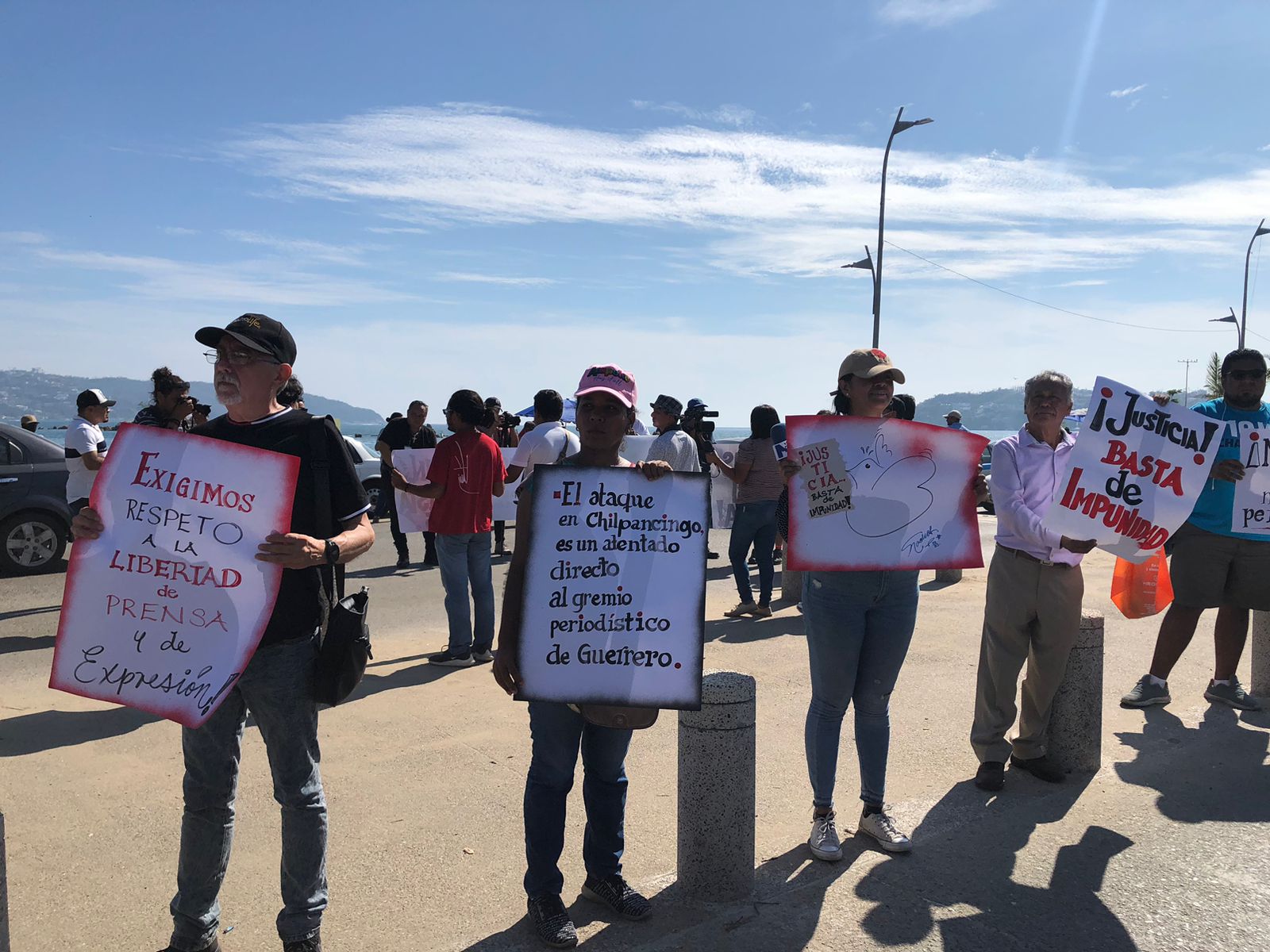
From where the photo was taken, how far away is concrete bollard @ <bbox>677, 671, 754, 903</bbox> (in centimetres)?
352

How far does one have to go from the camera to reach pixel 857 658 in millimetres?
3920

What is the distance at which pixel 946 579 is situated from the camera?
10.9 metres

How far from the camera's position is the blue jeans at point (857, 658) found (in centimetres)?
390

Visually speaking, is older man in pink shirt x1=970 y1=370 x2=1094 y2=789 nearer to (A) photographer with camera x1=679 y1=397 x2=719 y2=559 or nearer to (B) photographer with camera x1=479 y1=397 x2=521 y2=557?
(A) photographer with camera x1=679 y1=397 x2=719 y2=559

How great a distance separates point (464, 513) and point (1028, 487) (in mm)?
3970

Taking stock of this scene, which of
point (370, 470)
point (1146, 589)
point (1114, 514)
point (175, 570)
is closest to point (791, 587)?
point (1146, 589)

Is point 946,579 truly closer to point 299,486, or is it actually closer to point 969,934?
point 969,934

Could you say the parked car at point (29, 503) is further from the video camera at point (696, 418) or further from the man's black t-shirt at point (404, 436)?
the video camera at point (696, 418)

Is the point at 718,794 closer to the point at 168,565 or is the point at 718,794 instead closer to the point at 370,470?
the point at 168,565

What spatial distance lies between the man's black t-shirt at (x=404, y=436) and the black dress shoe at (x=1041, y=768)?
28.2 feet

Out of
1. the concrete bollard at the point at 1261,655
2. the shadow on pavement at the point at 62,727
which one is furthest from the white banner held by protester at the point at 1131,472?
the shadow on pavement at the point at 62,727

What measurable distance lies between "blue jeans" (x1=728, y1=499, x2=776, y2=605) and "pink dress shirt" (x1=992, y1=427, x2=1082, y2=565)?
448cm

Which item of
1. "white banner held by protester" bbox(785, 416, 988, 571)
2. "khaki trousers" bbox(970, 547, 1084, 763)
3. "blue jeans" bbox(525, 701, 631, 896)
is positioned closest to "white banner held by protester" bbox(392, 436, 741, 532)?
"khaki trousers" bbox(970, 547, 1084, 763)

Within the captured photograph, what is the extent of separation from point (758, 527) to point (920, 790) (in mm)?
4554
